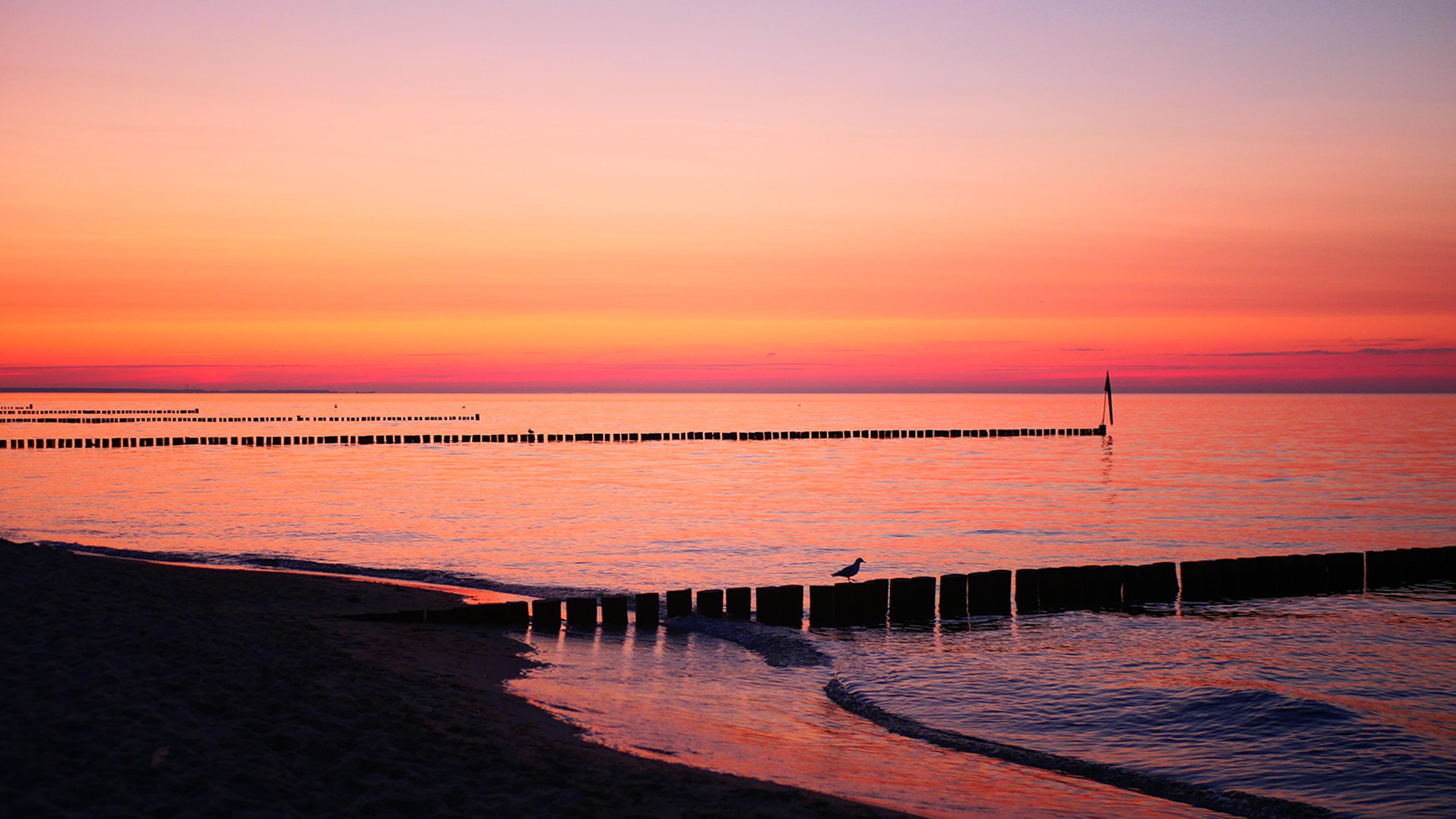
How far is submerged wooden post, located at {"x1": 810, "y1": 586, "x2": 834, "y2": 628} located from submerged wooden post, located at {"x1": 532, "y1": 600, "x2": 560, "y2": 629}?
4.00 meters

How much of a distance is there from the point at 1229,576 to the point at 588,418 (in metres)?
148

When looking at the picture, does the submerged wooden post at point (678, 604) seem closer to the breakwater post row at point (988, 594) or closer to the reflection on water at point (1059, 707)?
the breakwater post row at point (988, 594)

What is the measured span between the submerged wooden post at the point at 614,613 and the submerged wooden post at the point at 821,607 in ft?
9.82

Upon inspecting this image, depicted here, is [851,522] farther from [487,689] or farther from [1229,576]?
[487,689]

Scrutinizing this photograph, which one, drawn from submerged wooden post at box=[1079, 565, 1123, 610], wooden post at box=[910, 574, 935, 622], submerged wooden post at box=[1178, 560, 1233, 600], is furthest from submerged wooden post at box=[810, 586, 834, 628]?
submerged wooden post at box=[1178, 560, 1233, 600]

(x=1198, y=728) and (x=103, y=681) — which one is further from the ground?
(x=103, y=681)

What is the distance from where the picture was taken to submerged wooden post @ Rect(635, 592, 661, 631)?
15.7m

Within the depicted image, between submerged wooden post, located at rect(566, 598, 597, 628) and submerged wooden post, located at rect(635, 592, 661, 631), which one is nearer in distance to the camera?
submerged wooden post, located at rect(566, 598, 597, 628)

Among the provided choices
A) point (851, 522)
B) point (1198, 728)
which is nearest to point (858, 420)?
point (851, 522)

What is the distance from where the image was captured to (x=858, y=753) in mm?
9891

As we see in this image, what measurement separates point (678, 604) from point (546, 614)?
2132 millimetres

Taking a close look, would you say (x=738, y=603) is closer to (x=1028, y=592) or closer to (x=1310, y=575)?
(x=1028, y=592)

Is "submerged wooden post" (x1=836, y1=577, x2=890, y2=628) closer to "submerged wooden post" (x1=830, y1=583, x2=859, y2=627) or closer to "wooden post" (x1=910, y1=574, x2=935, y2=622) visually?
"submerged wooden post" (x1=830, y1=583, x2=859, y2=627)

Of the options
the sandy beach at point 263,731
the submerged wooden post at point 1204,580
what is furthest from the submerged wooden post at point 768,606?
the submerged wooden post at point 1204,580
